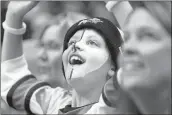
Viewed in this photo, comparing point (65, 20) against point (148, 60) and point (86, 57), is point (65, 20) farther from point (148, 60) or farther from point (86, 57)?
point (148, 60)

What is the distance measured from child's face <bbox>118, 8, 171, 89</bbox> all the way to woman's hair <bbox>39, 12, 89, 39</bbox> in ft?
0.55

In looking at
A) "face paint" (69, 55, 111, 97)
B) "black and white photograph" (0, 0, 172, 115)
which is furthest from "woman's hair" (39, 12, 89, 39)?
"face paint" (69, 55, 111, 97)

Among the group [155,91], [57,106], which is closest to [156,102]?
[155,91]

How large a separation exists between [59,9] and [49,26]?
0.06m

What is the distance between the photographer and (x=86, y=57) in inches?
36.6

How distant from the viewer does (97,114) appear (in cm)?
89

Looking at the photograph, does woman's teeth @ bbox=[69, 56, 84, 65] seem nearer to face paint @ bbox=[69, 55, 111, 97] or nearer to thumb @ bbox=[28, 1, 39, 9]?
face paint @ bbox=[69, 55, 111, 97]

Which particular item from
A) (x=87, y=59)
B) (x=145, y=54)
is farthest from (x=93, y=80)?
(x=145, y=54)

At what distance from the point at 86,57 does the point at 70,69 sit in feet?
0.21

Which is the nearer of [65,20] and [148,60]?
[148,60]

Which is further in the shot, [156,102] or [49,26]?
[49,26]

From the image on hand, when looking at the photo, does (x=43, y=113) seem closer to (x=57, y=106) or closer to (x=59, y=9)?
(x=57, y=106)

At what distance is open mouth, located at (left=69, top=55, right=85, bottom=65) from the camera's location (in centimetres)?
94

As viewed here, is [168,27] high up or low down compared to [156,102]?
up
